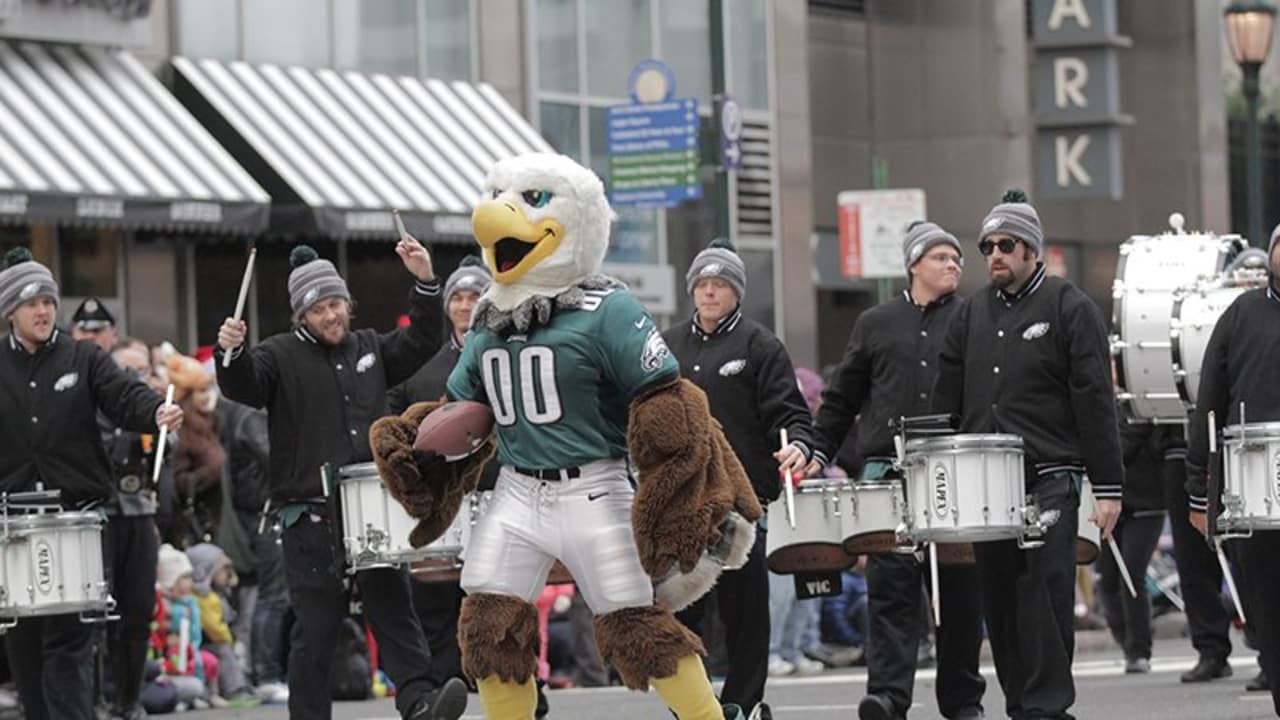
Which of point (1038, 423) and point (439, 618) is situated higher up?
point (1038, 423)

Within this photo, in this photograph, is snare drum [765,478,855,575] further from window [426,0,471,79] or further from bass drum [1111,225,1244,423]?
window [426,0,471,79]

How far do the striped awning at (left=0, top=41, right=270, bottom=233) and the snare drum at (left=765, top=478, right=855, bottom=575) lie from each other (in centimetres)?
987

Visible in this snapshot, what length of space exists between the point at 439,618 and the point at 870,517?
2161mm

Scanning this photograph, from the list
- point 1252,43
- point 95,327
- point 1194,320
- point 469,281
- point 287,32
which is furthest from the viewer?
point 287,32

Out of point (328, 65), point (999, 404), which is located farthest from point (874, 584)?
point (328, 65)

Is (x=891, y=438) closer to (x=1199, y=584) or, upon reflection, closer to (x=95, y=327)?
(x=1199, y=584)

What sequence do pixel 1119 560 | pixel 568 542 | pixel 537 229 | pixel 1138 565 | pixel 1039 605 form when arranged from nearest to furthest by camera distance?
pixel 568 542 < pixel 537 229 < pixel 1039 605 < pixel 1119 560 < pixel 1138 565

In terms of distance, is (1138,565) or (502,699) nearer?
(502,699)

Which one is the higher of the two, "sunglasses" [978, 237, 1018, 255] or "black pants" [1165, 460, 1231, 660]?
"sunglasses" [978, 237, 1018, 255]

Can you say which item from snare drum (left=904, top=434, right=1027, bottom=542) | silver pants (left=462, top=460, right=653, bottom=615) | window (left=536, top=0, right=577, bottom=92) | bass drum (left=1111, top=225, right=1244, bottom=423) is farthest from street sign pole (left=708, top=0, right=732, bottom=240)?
silver pants (left=462, top=460, right=653, bottom=615)

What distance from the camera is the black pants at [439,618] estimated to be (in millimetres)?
14547

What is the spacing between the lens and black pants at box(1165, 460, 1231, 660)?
17141mm

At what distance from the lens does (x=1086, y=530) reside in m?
13.0

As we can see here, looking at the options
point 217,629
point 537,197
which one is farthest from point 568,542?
point 217,629
